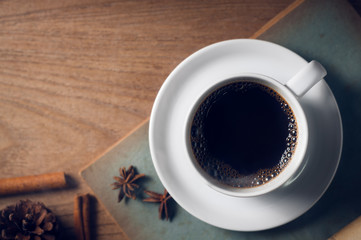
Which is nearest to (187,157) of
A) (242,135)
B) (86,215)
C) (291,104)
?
(242,135)

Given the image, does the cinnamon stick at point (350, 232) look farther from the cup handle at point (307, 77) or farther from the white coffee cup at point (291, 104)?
the cup handle at point (307, 77)

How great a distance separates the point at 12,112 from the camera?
1.25m

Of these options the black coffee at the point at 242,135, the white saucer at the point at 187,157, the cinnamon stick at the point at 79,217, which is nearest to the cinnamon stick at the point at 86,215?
the cinnamon stick at the point at 79,217

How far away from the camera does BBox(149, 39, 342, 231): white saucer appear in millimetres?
963

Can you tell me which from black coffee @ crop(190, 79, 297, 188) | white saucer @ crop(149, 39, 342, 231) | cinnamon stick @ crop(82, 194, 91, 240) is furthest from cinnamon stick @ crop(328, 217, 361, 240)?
cinnamon stick @ crop(82, 194, 91, 240)

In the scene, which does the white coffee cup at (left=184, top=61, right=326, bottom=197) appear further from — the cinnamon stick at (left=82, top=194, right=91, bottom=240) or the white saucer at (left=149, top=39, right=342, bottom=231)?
the cinnamon stick at (left=82, top=194, right=91, bottom=240)

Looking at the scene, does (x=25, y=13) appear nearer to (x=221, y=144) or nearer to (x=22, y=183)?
(x=22, y=183)

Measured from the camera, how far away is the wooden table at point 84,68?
117cm

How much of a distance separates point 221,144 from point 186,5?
49 centimetres

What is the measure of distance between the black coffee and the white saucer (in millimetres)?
47

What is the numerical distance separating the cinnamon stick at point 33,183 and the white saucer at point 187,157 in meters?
0.42

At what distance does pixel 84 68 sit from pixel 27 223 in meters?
0.56

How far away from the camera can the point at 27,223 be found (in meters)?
1.12

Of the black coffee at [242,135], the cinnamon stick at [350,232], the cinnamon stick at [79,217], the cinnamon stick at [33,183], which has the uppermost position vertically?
the black coffee at [242,135]
